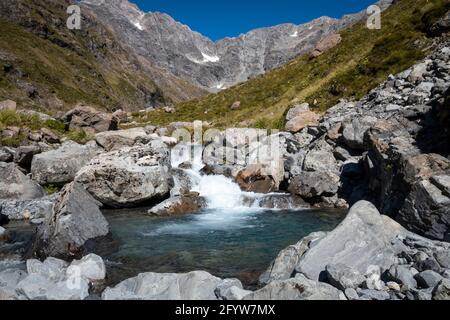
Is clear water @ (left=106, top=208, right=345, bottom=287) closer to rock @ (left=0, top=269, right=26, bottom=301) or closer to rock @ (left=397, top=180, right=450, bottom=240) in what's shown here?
rock @ (left=0, top=269, right=26, bottom=301)

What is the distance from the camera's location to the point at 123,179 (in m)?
21.8

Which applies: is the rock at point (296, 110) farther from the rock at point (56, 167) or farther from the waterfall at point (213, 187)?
the rock at point (56, 167)

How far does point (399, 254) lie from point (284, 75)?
50850 millimetres

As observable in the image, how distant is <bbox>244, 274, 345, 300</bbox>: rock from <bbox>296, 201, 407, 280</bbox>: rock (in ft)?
5.57

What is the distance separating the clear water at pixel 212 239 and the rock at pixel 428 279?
14.2 ft

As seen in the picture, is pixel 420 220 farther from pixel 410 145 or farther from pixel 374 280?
pixel 410 145

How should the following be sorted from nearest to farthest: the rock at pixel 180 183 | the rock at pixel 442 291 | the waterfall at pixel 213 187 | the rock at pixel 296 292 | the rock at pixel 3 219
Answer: the rock at pixel 442 291 → the rock at pixel 296 292 → the rock at pixel 3 219 → the waterfall at pixel 213 187 → the rock at pixel 180 183

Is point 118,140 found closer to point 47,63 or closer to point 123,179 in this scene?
point 123,179

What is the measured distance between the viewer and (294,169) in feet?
80.6

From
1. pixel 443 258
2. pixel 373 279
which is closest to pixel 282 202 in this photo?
pixel 373 279

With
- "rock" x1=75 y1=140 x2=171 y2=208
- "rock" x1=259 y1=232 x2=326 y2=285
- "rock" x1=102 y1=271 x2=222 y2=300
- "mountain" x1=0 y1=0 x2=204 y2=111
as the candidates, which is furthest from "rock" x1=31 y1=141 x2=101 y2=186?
"mountain" x1=0 y1=0 x2=204 y2=111

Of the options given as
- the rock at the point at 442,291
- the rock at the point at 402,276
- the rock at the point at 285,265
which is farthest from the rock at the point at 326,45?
the rock at the point at 442,291

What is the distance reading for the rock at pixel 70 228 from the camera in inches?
511

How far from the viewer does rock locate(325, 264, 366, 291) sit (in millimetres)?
8789
